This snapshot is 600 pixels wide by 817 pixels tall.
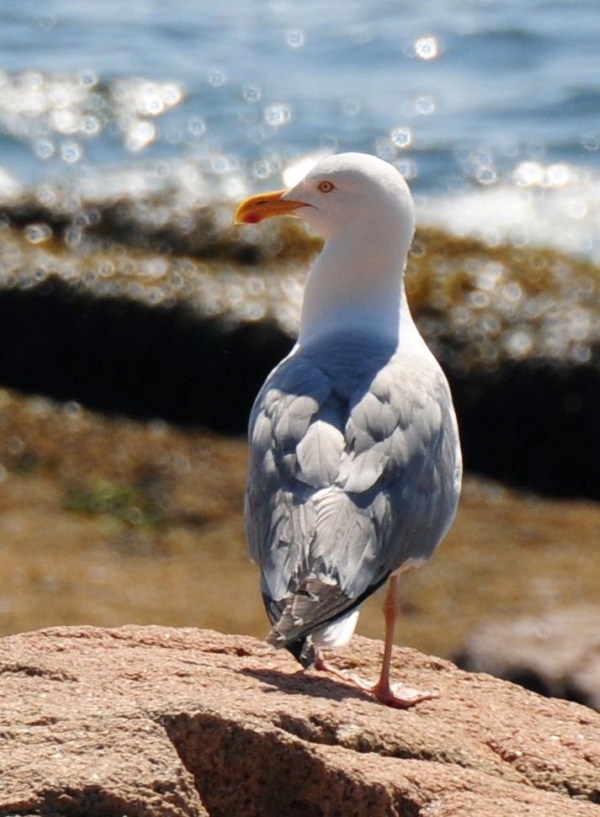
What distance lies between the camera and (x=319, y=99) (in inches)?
788

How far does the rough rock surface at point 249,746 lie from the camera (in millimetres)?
3715

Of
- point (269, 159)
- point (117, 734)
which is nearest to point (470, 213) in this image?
point (269, 159)

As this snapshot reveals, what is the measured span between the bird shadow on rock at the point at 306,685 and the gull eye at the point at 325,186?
1.88 m

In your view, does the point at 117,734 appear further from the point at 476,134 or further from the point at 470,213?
the point at 476,134

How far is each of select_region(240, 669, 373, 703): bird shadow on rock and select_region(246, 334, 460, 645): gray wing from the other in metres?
0.26

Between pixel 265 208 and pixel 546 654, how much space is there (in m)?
2.62

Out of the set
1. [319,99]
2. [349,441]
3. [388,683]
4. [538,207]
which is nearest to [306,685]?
[388,683]

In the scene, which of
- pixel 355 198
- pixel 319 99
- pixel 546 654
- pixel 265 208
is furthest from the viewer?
pixel 319 99

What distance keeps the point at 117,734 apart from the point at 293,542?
41.3 inches

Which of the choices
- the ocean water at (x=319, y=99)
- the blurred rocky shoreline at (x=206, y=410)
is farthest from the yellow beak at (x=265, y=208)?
the ocean water at (x=319, y=99)

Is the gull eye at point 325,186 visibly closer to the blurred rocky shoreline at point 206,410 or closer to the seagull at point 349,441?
the seagull at point 349,441

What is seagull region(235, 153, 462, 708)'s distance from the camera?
4684mm

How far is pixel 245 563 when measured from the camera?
391 inches

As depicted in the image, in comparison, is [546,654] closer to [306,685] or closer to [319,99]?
[306,685]
